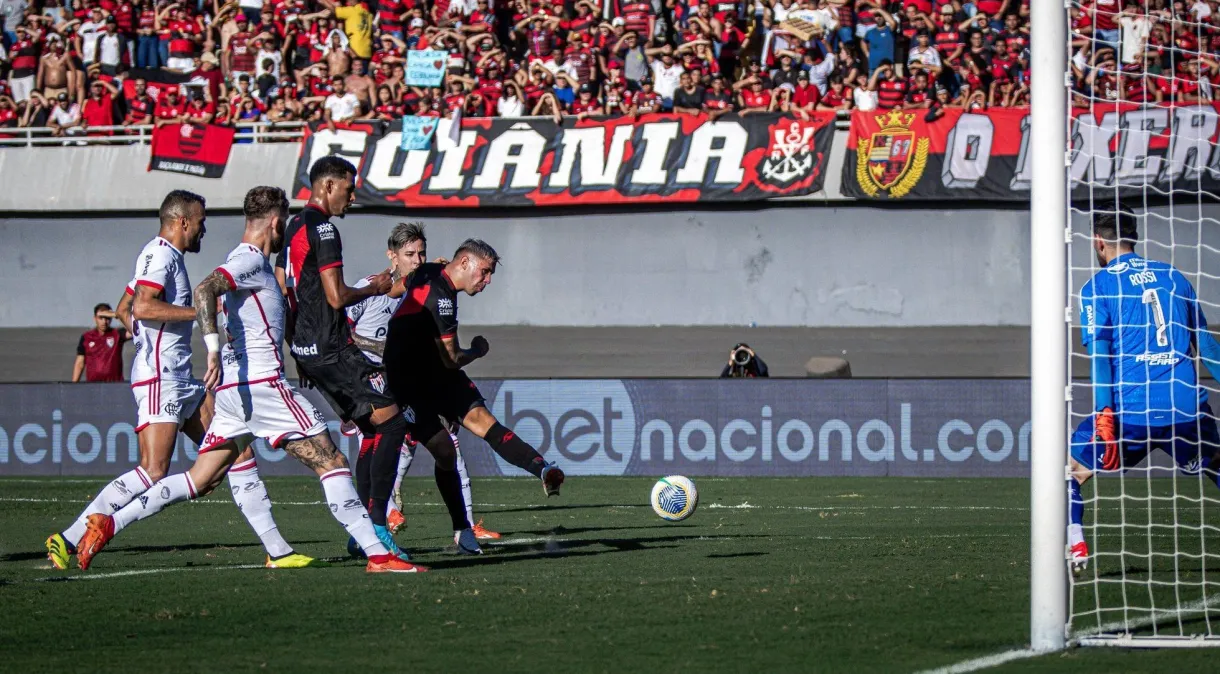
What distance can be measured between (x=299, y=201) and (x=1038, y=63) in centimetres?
2346

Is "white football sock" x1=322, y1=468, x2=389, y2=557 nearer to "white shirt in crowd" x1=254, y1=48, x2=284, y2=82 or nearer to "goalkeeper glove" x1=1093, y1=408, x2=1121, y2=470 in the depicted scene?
"goalkeeper glove" x1=1093, y1=408, x2=1121, y2=470

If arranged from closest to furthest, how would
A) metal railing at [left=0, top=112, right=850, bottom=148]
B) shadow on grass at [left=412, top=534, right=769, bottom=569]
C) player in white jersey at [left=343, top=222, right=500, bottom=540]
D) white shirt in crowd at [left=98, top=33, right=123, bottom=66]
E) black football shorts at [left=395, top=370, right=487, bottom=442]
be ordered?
shadow on grass at [left=412, top=534, right=769, bottom=569]
black football shorts at [left=395, top=370, right=487, bottom=442]
player in white jersey at [left=343, top=222, right=500, bottom=540]
metal railing at [left=0, top=112, right=850, bottom=148]
white shirt in crowd at [left=98, top=33, right=123, bottom=66]

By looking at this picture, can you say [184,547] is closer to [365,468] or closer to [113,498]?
[365,468]

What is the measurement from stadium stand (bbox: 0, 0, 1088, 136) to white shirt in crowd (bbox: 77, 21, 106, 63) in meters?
0.03

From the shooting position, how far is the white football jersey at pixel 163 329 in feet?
28.6

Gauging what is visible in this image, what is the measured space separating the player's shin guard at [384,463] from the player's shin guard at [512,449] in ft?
2.41

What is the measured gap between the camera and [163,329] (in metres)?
9.37

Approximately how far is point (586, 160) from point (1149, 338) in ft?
63.4

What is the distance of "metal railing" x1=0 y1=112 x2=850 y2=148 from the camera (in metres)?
28.1

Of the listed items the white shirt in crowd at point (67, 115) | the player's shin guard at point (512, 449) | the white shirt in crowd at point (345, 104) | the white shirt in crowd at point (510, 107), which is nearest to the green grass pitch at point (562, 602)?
the player's shin guard at point (512, 449)

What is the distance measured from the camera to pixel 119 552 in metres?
9.87

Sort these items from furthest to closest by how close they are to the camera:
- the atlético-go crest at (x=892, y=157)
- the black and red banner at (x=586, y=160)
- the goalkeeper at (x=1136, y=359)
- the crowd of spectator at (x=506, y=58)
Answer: the black and red banner at (x=586, y=160) < the crowd of spectator at (x=506, y=58) < the atlético-go crest at (x=892, y=157) < the goalkeeper at (x=1136, y=359)

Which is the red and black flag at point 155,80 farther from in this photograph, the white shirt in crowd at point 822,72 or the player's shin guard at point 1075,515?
the player's shin guard at point 1075,515

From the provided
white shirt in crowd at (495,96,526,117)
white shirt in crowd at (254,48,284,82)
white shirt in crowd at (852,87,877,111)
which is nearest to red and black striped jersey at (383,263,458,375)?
white shirt in crowd at (852,87,877,111)
